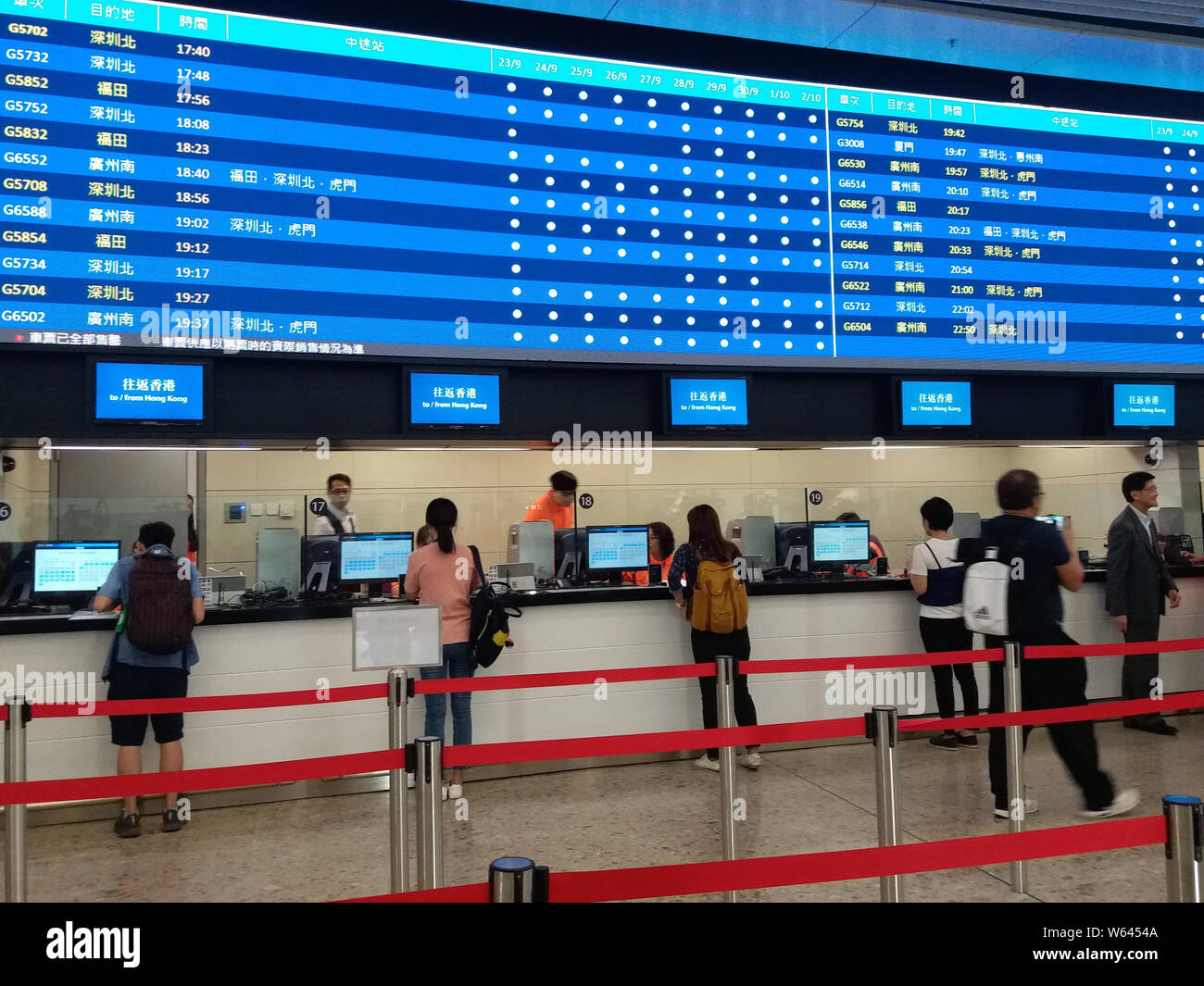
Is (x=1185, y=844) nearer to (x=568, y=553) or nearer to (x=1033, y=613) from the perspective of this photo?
(x=1033, y=613)

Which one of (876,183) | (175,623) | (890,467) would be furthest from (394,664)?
(890,467)

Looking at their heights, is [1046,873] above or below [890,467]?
below

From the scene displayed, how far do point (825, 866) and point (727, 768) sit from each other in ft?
5.35

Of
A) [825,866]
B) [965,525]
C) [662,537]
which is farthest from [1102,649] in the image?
[965,525]

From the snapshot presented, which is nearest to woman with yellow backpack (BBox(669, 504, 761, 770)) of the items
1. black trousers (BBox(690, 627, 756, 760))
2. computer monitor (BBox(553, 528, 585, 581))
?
black trousers (BBox(690, 627, 756, 760))

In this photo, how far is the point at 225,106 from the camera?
194 inches

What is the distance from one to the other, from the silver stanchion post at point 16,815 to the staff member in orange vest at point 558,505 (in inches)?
159

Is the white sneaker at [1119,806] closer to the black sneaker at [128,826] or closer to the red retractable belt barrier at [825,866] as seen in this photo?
the red retractable belt barrier at [825,866]

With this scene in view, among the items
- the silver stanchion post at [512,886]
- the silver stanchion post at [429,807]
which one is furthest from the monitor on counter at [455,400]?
the silver stanchion post at [512,886]

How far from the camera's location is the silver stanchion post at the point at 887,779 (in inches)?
97.1

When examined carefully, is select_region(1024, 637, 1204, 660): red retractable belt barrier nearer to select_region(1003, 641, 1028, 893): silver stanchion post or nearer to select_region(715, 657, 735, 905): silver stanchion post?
select_region(1003, 641, 1028, 893): silver stanchion post

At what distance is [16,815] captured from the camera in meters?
2.65
